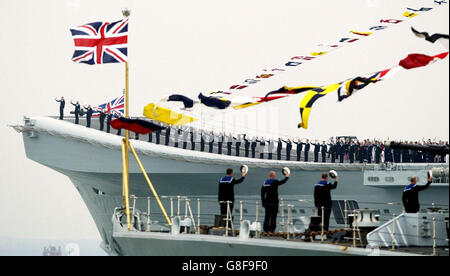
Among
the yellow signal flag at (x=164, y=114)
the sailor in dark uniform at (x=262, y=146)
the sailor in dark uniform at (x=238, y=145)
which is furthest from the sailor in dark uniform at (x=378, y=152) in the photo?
the yellow signal flag at (x=164, y=114)

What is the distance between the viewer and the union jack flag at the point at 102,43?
21.4 meters

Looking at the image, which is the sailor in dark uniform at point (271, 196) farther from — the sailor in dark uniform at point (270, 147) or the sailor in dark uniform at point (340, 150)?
the sailor in dark uniform at point (270, 147)

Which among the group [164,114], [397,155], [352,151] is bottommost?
[164,114]

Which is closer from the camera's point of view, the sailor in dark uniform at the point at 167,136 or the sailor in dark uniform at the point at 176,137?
the sailor in dark uniform at the point at 167,136

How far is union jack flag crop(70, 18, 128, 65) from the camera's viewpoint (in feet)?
70.1

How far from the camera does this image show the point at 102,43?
70.5 feet

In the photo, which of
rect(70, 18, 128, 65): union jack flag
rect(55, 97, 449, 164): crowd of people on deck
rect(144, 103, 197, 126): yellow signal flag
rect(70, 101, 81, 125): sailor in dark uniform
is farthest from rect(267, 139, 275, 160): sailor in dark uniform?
rect(144, 103, 197, 126): yellow signal flag

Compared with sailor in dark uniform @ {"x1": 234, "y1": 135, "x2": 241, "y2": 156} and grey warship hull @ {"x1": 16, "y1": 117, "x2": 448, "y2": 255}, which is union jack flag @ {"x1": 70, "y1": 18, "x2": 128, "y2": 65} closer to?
grey warship hull @ {"x1": 16, "y1": 117, "x2": 448, "y2": 255}

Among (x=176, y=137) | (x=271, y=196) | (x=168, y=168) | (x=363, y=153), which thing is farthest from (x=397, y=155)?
(x=271, y=196)

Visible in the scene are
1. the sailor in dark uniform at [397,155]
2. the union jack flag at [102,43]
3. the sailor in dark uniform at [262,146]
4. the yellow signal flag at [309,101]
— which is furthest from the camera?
the sailor in dark uniform at [262,146]

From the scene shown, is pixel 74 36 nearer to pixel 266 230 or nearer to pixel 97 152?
pixel 266 230

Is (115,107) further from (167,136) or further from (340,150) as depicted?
(340,150)
